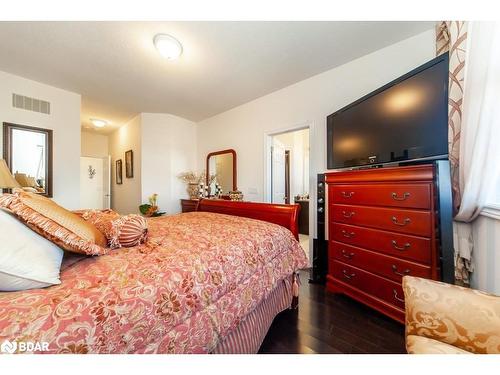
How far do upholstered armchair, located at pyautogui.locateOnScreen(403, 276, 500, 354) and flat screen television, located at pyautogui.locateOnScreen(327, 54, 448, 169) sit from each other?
3.43 ft

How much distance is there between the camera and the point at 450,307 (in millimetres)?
760

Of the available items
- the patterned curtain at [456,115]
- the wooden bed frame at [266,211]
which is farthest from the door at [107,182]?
the patterned curtain at [456,115]

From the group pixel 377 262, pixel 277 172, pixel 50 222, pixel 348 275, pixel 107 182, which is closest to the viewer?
pixel 50 222

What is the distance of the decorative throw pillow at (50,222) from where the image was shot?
0.77 m

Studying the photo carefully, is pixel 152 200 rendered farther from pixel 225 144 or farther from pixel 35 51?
pixel 35 51

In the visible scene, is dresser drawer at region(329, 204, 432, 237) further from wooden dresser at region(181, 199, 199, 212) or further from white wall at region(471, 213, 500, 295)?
wooden dresser at region(181, 199, 199, 212)

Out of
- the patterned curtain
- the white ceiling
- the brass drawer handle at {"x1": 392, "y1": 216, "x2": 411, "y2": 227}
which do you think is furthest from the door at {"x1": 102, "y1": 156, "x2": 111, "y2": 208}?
the patterned curtain

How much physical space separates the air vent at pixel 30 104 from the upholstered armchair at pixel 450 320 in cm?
449

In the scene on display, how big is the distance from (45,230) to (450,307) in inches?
63.0

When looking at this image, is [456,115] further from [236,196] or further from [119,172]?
[119,172]

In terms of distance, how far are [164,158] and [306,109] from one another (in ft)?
9.45

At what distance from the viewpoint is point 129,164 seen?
434cm

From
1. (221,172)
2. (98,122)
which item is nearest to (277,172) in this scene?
(221,172)
